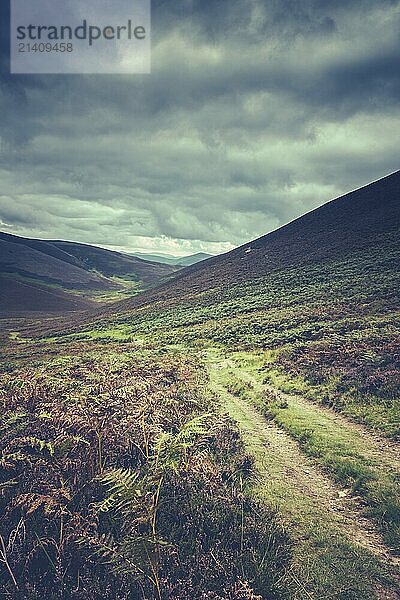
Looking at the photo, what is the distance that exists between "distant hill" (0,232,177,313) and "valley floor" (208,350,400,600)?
80.7 meters

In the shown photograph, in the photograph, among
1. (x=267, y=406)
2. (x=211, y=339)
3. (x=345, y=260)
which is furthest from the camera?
(x=345, y=260)

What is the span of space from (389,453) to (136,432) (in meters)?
6.92

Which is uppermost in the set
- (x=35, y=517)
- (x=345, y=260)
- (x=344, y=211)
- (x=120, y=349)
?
(x=344, y=211)

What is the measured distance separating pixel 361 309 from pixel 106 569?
28.3 metres

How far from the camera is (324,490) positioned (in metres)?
8.28

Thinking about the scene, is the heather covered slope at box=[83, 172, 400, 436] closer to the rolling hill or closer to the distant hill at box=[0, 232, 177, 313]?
the rolling hill

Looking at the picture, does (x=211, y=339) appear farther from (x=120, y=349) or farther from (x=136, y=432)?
(x=136, y=432)

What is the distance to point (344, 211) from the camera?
6800 centimetres

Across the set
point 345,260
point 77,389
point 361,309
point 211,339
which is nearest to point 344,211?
point 345,260

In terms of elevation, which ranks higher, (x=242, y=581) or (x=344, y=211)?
(x=344, y=211)

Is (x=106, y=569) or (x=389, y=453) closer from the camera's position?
(x=106, y=569)

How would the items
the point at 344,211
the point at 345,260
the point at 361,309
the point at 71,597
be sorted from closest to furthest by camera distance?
the point at 71,597 < the point at 361,309 < the point at 345,260 < the point at 344,211

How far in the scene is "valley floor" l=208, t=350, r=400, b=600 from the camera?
5.64m

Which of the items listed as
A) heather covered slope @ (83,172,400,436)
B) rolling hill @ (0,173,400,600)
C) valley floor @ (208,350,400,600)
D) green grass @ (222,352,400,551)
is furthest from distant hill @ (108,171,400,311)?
valley floor @ (208,350,400,600)
